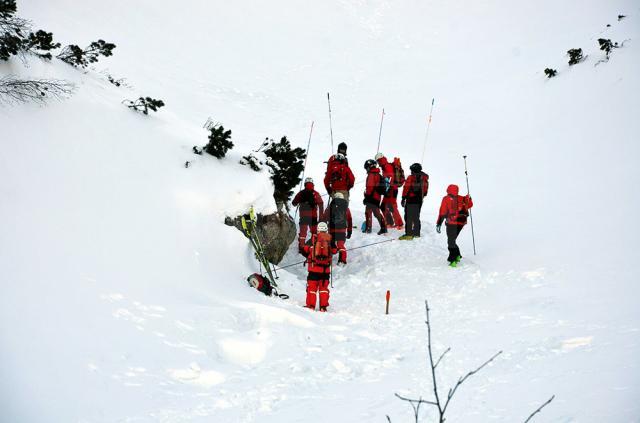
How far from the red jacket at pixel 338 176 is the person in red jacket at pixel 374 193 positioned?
1.56 feet

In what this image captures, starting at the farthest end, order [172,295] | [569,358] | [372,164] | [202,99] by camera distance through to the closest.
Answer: [202,99], [372,164], [172,295], [569,358]

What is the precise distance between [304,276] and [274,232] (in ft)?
3.98

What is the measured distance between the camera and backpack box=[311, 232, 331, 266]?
8328mm

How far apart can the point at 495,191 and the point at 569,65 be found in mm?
9026

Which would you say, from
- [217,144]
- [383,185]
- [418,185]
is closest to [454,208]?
[418,185]

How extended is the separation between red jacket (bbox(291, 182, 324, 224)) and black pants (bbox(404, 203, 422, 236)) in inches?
83.8

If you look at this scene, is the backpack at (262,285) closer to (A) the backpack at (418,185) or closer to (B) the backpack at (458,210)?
(B) the backpack at (458,210)

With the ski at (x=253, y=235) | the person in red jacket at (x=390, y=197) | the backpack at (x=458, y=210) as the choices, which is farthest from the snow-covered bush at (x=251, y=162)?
the backpack at (x=458, y=210)

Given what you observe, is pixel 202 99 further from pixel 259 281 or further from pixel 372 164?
pixel 259 281

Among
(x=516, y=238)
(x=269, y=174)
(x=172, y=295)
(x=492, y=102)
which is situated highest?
(x=492, y=102)

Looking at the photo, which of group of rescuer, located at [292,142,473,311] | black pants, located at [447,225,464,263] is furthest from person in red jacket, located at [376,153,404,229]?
black pants, located at [447,225,464,263]

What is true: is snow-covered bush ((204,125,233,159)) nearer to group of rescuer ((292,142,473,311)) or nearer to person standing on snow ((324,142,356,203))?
group of rescuer ((292,142,473,311))

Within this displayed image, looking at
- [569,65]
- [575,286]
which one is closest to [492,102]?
[569,65]

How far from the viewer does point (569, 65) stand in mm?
19062
